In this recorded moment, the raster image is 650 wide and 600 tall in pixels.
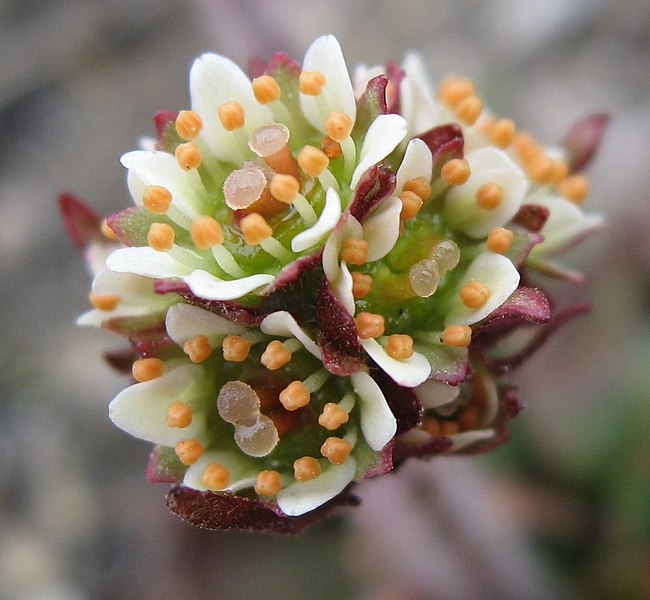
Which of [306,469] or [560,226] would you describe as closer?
[306,469]

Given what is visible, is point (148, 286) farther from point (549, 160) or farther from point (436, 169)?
point (549, 160)

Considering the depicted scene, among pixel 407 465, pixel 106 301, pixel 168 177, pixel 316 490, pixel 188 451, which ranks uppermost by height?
pixel 168 177

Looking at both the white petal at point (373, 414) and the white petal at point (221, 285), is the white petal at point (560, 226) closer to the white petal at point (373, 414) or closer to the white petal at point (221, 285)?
the white petal at point (373, 414)

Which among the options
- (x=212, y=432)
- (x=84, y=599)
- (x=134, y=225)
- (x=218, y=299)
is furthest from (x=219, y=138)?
(x=84, y=599)

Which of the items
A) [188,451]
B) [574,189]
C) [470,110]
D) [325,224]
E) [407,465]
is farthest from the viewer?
[407,465]

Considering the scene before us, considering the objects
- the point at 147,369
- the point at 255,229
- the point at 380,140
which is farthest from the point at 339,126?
the point at 147,369

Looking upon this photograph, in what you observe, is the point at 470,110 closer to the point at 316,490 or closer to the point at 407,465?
the point at 316,490

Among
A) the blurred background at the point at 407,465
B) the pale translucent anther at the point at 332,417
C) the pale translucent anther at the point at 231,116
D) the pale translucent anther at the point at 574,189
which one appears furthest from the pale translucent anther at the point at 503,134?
the blurred background at the point at 407,465
